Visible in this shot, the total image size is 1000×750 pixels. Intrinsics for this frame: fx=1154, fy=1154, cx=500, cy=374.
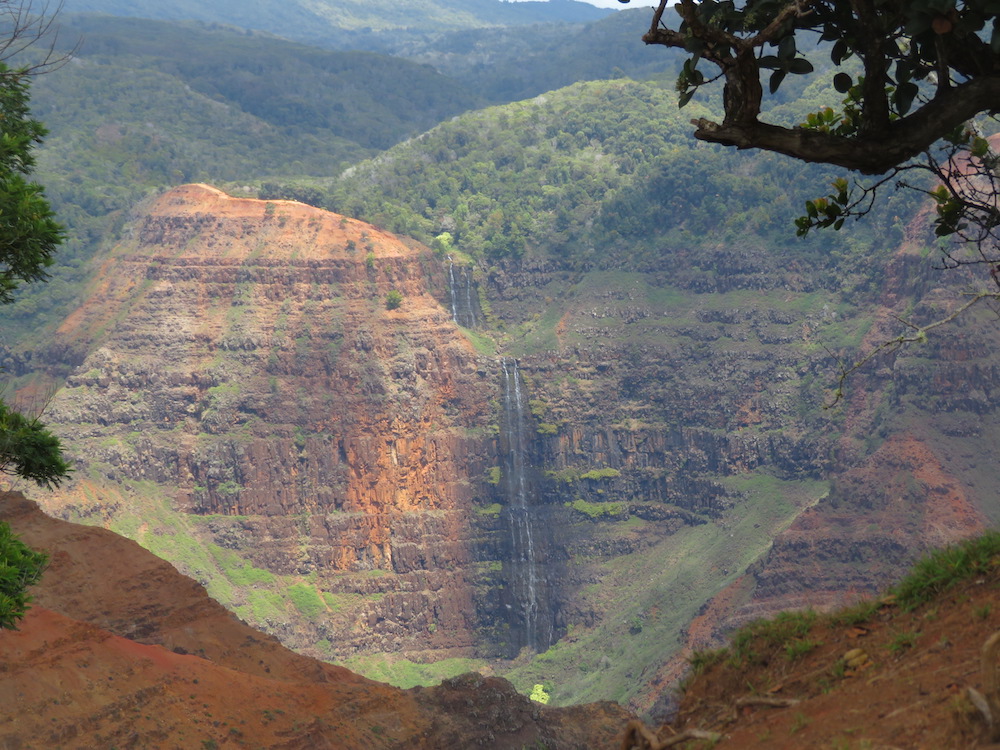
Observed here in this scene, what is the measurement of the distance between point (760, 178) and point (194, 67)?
89.7 m

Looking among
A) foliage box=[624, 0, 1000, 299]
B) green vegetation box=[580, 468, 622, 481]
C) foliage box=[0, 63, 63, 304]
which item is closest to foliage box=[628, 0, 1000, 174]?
foliage box=[624, 0, 1000, 299]

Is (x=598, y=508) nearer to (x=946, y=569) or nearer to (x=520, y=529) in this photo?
(x=520, y=529)

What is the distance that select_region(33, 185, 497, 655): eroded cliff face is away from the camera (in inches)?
3529

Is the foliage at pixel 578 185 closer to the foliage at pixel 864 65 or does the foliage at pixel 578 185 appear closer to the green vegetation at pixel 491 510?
the green vegetation at pixel 491 510

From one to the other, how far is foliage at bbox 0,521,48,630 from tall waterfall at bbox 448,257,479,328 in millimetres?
96124

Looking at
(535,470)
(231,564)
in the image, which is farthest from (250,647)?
(535,470)

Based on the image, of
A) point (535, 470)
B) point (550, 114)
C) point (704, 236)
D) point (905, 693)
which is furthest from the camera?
point (550, 114)

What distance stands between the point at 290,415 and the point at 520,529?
2206 cm

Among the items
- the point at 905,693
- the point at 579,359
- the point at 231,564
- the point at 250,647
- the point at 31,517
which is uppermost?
the point at 905,693

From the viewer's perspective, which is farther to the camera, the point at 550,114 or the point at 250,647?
the point at 550,114

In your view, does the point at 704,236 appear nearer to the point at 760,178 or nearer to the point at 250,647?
the point at 760,178

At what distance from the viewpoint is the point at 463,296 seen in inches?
4500

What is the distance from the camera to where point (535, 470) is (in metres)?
104

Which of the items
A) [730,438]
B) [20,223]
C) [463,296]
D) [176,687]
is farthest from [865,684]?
[463,296]
